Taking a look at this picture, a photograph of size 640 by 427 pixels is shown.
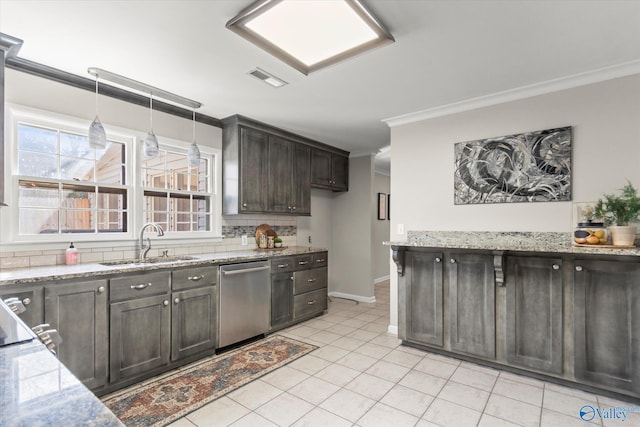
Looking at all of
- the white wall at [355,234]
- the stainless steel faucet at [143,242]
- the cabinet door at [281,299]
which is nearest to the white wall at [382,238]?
the white wall at [355,234]

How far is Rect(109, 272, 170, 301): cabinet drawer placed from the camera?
2.45 meters

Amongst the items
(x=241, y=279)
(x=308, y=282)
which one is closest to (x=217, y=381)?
(x=241, y=279)

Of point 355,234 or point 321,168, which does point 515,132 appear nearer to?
point 321,168

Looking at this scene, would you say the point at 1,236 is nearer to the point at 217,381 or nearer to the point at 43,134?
the point at 43,134

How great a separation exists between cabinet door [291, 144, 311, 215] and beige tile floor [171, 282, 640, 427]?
81.7 inches

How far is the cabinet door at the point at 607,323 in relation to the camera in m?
2.28

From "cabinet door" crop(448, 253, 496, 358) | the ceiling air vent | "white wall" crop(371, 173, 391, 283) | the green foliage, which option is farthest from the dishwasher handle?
"white wall" crop(371, 173, 391, 283)

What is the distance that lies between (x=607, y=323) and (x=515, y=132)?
173 cm

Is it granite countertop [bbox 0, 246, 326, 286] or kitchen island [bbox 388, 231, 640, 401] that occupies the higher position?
granite countertop [bbox 0, 246, 326, 286]

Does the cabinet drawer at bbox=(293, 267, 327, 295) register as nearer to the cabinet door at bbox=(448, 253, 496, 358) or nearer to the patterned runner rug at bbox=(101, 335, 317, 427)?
the patterned runner rug at bbox=(101, 335, 317, 427)

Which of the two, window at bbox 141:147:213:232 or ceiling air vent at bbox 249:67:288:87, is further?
window at bbox 141:147:213:232

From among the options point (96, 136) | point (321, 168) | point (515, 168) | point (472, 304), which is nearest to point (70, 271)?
point (96, 136)

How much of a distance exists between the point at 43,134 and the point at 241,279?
7.00ft

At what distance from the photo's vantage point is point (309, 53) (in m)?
2.37
